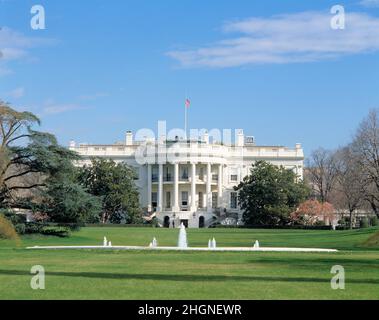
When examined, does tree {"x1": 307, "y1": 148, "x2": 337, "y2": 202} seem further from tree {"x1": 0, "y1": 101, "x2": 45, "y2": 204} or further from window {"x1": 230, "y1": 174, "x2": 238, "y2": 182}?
tree {"x1": 0, "y1": 101, "x2": 45, "y2": 204}

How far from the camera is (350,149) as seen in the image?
75000 mm

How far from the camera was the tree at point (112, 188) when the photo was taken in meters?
88.3

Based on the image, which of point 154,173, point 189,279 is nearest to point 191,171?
point 154,173

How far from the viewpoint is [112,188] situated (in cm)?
8788

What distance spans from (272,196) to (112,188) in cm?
1800

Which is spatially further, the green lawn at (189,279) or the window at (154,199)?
the window at (154,199)

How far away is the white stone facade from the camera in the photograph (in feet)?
339

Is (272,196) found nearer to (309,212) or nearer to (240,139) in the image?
(309,212)

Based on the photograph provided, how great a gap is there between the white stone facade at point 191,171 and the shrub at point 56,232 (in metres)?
48.9

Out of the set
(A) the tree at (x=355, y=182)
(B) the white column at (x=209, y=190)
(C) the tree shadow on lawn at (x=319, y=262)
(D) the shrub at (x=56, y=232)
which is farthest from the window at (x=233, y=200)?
(C) the tree shadow on lawn at (x=319, y=262)

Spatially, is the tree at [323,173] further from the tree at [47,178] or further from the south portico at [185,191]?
the tree at [47,178]

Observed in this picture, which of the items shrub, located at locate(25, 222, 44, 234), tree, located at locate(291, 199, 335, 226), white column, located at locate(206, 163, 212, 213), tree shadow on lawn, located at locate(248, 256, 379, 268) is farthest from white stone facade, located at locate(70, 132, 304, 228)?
tree shadow on lawn, located at locate(248, 256, 379, 268)
